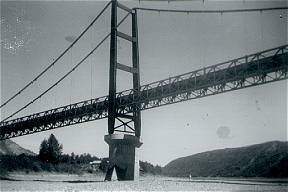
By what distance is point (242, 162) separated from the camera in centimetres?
8894

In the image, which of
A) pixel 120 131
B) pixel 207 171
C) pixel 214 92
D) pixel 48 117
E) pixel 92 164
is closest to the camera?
pixel 214 92

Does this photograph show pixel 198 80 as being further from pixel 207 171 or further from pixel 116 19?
pixel 207 171

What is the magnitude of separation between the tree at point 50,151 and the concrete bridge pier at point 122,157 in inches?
1629

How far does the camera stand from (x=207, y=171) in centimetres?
9794

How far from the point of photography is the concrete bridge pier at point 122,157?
3234 centimetres

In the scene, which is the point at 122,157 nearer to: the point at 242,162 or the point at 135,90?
the point at 135,90

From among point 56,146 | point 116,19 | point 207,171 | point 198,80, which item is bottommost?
point 207,171

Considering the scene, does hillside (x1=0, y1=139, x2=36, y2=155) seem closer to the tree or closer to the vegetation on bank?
the vegetation on bank

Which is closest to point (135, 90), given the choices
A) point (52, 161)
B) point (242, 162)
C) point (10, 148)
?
point (52, 161)

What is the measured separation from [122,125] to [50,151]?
4109 centimetres

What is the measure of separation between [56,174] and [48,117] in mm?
19187

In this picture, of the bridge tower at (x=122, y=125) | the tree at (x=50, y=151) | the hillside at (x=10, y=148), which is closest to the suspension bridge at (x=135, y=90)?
the bridge tower at (x=122, y=125)

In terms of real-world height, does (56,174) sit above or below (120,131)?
below

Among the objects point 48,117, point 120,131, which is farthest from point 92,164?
point 120,131
